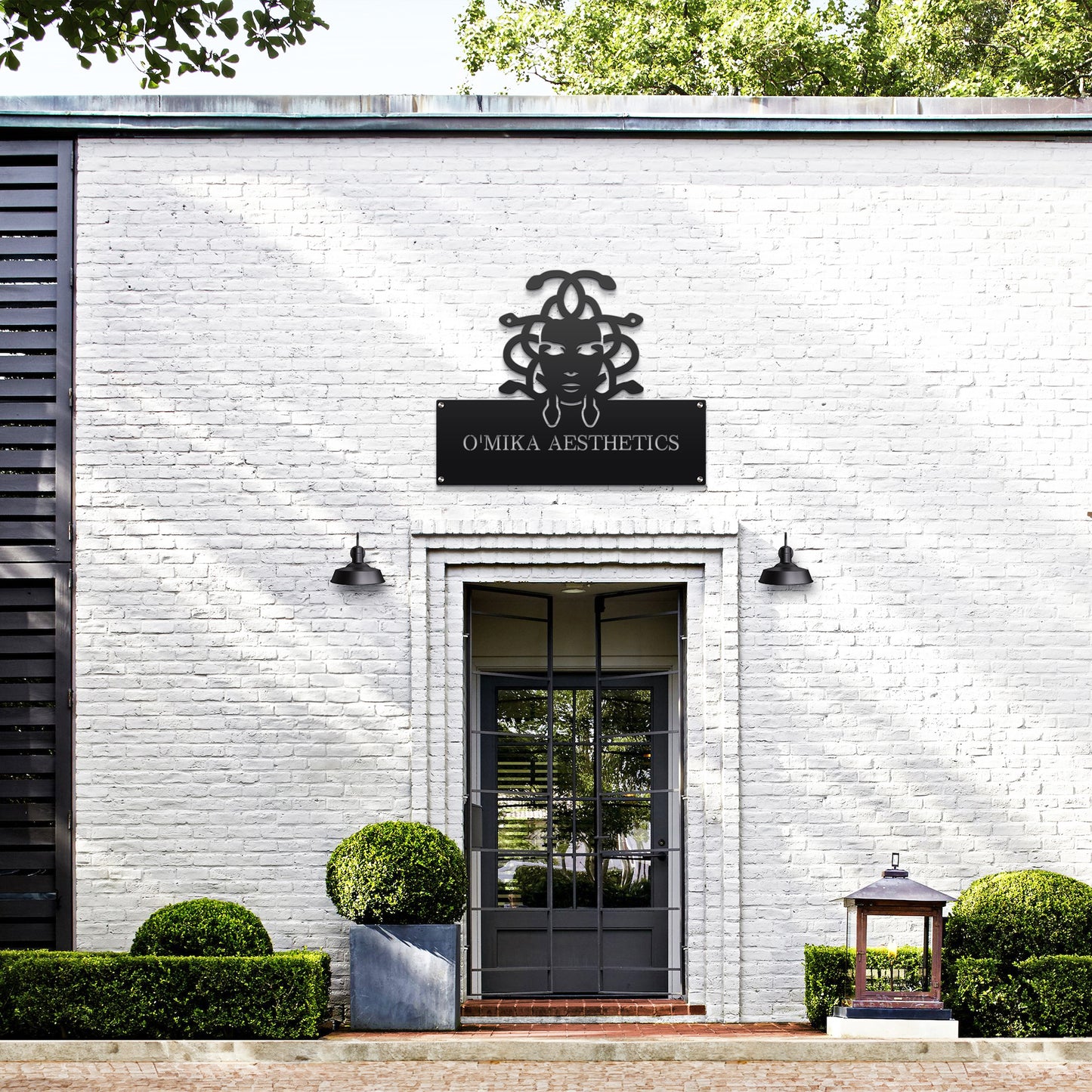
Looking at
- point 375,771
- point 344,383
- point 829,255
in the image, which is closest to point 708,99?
point 829,255

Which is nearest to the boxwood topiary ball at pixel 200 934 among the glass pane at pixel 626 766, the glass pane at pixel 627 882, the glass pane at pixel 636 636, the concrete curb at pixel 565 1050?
the concrete curb at pixel 565 1050

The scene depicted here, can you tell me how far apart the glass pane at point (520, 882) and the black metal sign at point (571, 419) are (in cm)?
285

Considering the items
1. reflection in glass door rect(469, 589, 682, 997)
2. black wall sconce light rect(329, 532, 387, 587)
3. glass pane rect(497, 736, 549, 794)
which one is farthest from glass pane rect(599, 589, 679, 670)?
black wall sconce light rect(329, 532, 387, 587)

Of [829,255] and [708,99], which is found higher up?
[708,99]

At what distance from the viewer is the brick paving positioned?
22.5 ft

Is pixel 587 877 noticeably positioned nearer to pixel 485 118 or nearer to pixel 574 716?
pixel 574 716

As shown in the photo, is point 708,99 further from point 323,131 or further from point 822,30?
point 822,30

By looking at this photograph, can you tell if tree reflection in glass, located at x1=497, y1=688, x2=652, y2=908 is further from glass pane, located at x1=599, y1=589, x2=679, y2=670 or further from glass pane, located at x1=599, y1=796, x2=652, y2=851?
glass pane, located at x1=599, y1=589, x2=679, y2=670

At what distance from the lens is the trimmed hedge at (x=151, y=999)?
7.73 m

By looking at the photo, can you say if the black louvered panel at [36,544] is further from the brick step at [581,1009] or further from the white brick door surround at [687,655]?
the brick step at [581,1009]

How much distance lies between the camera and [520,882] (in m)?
9.92

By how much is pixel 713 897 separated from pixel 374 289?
4613mm

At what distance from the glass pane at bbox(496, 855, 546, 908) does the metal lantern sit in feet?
8.42

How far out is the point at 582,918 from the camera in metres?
9.90
